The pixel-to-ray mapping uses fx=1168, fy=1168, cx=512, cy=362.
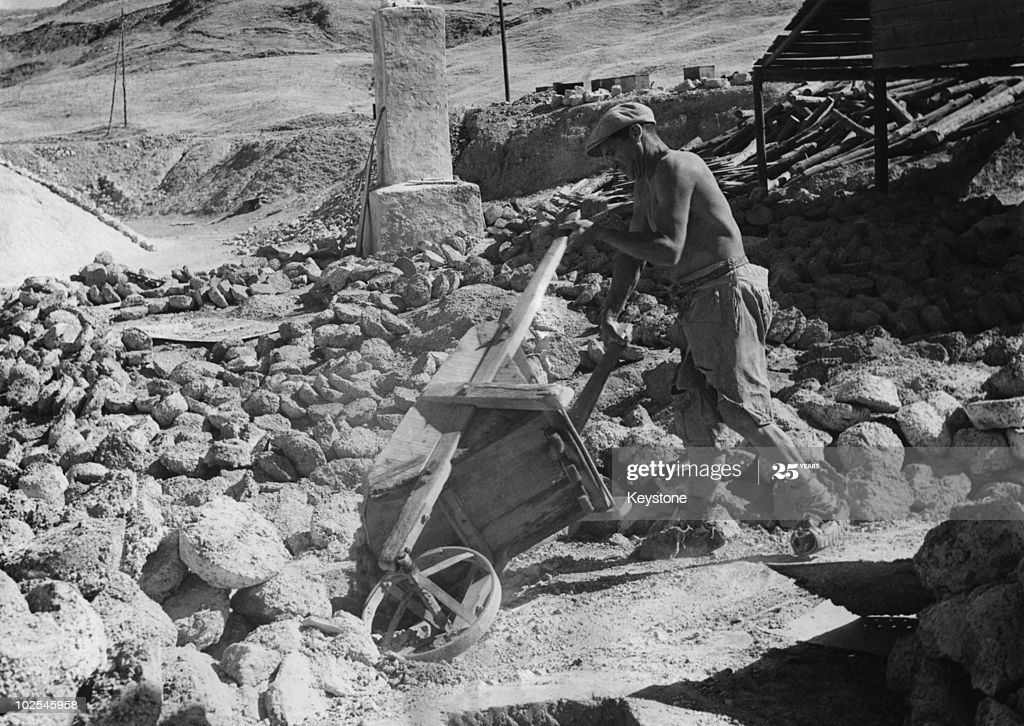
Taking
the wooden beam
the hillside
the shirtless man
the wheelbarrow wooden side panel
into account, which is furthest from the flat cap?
the hillside

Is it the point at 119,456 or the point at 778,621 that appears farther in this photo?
the point at 119,456

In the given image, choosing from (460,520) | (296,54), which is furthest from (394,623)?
(296,54)

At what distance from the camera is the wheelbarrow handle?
473cm

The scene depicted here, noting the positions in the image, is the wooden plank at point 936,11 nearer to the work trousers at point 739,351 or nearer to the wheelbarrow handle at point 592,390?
the work trousers at point 739,351

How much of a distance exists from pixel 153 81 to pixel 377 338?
3105cm

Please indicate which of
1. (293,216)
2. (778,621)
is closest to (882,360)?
(778,621)

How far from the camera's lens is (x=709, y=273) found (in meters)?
4.67

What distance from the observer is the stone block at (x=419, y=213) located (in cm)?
980

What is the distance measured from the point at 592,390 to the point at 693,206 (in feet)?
2.77

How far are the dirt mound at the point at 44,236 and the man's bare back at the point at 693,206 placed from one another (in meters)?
8.02

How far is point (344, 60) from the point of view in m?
36.0

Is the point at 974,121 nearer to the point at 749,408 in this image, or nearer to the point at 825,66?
the point at 825,66

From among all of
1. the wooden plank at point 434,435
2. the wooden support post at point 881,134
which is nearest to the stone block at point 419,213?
the wooden support post at point 881,134

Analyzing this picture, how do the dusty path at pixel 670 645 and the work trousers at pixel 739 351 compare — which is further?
the work trousers at pixel 739 351
